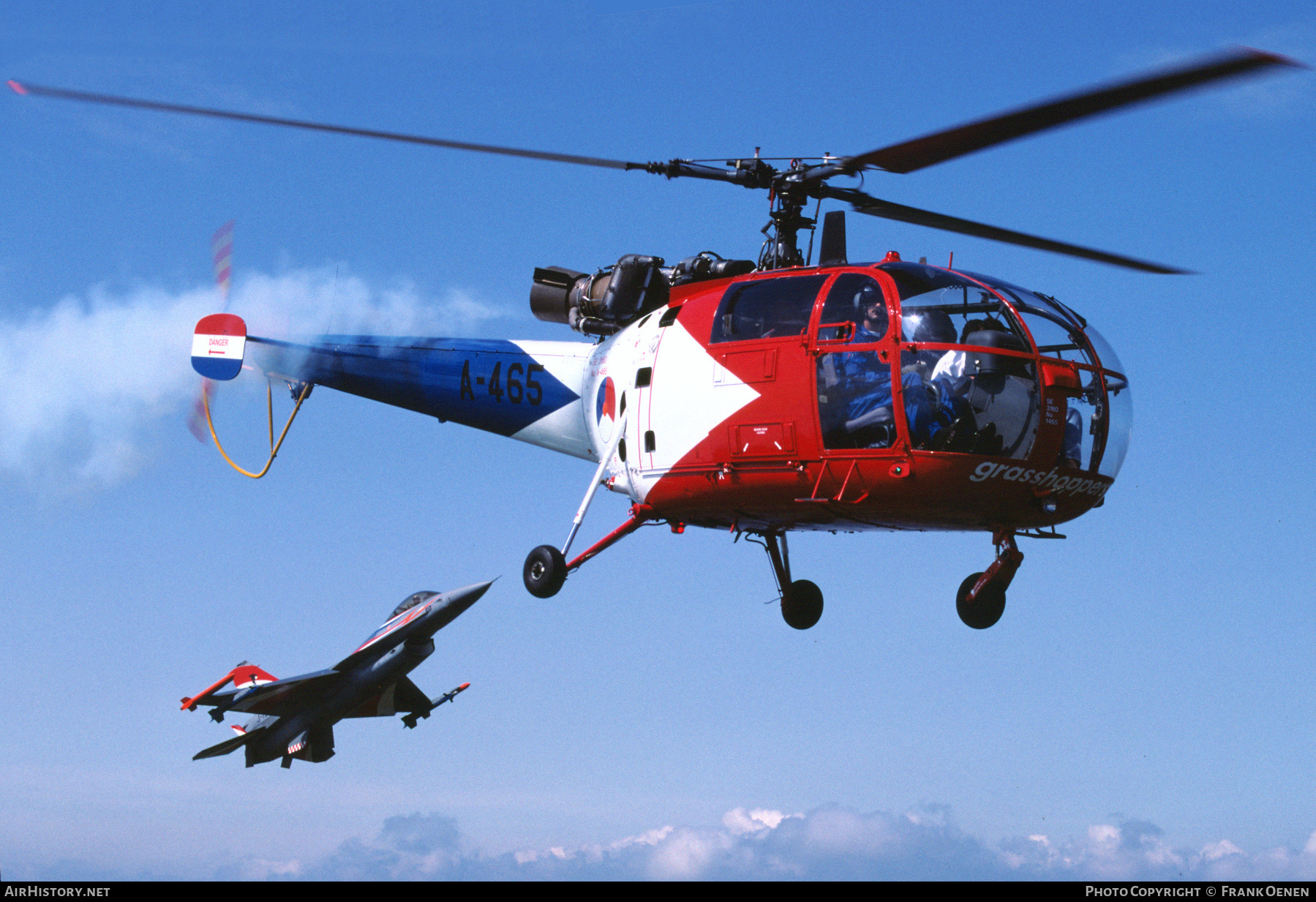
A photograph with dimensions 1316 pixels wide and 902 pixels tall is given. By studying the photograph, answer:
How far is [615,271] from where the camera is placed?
65.2ft

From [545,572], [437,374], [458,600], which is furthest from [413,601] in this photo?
[545,572]

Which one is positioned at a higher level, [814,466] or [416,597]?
[416,597]

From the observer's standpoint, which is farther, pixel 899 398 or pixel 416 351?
pixel 416 351

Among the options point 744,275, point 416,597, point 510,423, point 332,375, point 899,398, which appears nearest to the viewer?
point 899,398

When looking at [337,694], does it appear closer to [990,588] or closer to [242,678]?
[242,678]

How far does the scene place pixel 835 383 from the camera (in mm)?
16484

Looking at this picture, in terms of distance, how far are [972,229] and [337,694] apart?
68.7ft

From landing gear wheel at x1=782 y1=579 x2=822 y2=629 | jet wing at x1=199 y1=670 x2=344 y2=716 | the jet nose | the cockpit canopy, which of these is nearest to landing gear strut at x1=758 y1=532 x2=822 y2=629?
landing gear wheel at x1=782 y1=579 x2=822 y2=629

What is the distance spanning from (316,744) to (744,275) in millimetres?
20642

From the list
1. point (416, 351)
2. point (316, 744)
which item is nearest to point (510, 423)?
point (416, 351)

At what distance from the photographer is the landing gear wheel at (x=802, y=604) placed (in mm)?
21125

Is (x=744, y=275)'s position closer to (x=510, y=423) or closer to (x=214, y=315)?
(x=510, y=423)

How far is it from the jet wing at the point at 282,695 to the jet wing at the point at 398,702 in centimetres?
145

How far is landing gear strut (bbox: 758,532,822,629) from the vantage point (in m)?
21.1
